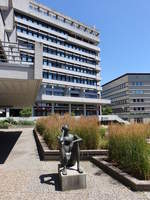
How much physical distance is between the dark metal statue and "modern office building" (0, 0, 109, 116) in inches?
1737

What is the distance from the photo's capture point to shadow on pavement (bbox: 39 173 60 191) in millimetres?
5505

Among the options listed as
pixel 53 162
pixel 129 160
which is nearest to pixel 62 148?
pixel 129 160

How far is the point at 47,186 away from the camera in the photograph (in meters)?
5.38

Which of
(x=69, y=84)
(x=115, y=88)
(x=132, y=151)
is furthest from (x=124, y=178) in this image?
(x=115, y=88)

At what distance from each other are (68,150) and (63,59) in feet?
176

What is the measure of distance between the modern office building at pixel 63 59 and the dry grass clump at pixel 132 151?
43619mm

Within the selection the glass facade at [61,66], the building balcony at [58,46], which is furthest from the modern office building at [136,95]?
the building balcony at [58,46]

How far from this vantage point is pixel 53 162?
814 centimetres

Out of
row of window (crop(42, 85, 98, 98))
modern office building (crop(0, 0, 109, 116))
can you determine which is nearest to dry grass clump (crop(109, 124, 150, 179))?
modern office building (crop(0, 0, 109, 116))

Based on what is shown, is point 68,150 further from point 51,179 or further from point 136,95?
point 136,95

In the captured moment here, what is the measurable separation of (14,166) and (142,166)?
15.0ft

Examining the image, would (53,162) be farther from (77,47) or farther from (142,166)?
(77,47)

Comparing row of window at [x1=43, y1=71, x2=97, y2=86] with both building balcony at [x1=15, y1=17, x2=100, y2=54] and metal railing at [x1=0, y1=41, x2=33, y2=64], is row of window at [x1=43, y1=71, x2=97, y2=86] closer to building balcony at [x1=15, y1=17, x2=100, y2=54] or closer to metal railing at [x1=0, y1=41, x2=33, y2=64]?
building balcony at [x1=15, y1=17, x2=100, y2=54]

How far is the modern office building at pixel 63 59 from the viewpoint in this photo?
171ft
